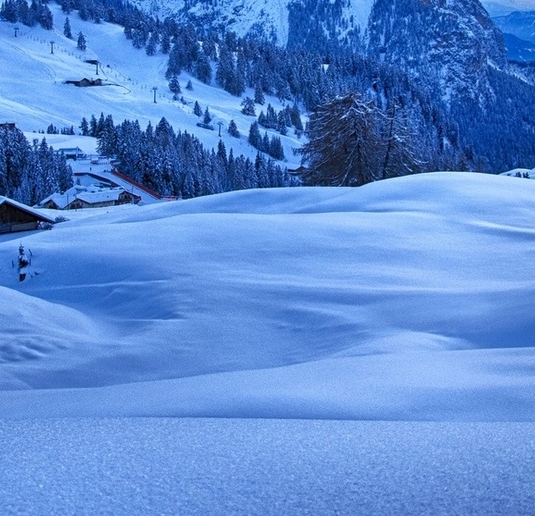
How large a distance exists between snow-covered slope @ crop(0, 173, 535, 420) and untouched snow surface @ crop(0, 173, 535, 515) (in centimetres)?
3

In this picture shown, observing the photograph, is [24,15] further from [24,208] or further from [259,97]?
[24,208]

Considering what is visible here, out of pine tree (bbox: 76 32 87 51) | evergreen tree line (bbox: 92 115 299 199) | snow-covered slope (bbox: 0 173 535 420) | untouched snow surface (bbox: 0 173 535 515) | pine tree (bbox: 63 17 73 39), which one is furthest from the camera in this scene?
pine tree (bbox: 63 17 73 39)

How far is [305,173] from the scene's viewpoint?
2939cm

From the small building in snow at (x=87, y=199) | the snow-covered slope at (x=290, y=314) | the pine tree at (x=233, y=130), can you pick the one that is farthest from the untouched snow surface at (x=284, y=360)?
the pine tree at (x=233, y=130)

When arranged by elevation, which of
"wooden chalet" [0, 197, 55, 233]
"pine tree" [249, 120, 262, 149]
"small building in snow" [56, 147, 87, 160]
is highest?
"pine tree" [249, 120, 262, 149]

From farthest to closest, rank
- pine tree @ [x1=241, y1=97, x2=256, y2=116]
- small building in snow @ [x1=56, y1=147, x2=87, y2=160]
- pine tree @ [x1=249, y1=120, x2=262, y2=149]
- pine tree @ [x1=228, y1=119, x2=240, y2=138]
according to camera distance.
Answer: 1. pine tree @ [x1=241, y1=97, x2=256, y2=116]
2. pine tree @ [x1=228, y1=119, x2=240, y2=138]
3. pine tree @ [x1=249, y1=120, x2=262, y2=149]
4. small building in snow @ [x1=56, y1=147, x2=87, y2=160]

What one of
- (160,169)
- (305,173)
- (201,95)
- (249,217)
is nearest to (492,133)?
(201,95)

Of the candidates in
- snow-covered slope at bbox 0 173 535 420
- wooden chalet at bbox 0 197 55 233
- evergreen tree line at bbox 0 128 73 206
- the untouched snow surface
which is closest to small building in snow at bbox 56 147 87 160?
evergreen tree line at bbox 0 128 73 206

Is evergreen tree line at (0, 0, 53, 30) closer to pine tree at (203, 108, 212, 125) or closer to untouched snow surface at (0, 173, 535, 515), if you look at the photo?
pine tree at (203, 108, 212, 125)

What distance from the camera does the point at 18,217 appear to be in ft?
74.5

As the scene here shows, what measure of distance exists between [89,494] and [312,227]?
940 centimetres

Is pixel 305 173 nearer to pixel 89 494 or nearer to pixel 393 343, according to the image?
pixel 393 343

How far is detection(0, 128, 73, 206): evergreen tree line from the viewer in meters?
62.8

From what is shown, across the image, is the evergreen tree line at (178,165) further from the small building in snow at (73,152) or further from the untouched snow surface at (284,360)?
the untouched snow surface at (284,360)
